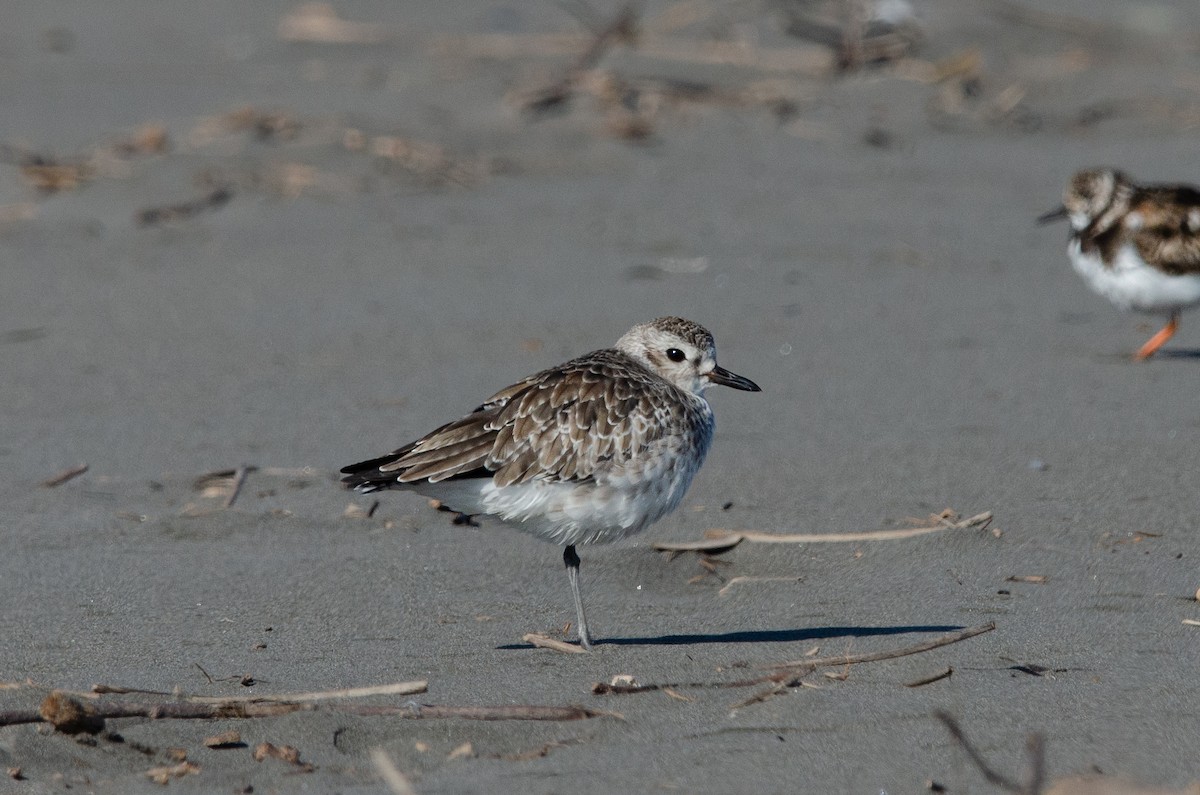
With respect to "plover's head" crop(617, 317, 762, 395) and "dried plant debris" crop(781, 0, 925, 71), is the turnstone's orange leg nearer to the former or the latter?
"plover's head" crop(617, 317, 762, 395)

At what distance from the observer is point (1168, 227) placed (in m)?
8.77

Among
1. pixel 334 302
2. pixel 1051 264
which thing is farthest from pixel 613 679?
pixel 1051 264

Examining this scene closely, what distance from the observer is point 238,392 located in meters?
7.71

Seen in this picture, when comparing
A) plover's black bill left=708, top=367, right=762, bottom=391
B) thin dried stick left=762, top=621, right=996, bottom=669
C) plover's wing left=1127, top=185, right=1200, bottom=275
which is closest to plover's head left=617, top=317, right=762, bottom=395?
plover's black bill left=708, top=367, right=762, bottom=391

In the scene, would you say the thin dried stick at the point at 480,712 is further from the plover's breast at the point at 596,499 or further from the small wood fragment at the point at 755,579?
the small wood fragment at the point at 755,579

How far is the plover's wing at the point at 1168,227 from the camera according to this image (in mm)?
8516

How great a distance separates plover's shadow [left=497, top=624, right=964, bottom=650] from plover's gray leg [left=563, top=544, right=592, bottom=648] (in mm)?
71

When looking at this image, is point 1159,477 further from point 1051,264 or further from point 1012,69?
point 1012,69

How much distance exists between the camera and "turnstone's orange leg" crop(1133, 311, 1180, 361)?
26.9ft

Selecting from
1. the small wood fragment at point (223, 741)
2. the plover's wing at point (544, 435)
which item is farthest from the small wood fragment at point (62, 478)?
the small wood fragment at point (223, 741)

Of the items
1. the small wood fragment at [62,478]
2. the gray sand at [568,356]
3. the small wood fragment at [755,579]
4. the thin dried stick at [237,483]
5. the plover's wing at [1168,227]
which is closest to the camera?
the gray sand at [568,356]

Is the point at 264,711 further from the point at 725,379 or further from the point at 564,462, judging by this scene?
the point at 725,379

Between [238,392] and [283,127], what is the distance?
348cm

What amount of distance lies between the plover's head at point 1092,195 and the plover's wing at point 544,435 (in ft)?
14.0
